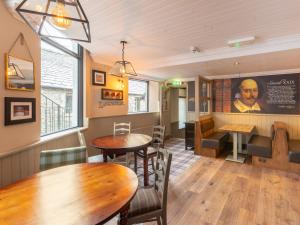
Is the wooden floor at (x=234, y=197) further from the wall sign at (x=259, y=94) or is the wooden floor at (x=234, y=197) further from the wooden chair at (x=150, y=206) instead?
the wall sign at (x=259, y=94)

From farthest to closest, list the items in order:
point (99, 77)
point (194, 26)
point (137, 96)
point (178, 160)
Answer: point (137, 96), point (178, 160), point (99, 77), point (194, 26)

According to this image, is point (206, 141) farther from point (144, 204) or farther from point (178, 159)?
point (144, 204)

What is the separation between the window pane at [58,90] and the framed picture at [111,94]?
0.67m

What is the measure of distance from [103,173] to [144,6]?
180 cm

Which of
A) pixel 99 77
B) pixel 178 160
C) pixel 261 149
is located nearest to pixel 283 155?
pixel 261 149

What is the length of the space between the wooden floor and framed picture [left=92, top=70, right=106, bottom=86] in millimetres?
2588

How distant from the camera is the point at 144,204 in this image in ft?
5.09

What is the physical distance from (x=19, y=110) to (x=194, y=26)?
239 cm

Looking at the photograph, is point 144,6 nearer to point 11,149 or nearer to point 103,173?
point 103,173

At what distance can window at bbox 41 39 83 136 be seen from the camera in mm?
2596

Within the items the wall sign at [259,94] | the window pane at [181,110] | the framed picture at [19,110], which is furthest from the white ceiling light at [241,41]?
the window pane at [181,110]

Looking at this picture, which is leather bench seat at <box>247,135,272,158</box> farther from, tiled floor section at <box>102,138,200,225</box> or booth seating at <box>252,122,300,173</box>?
tiled floor section at <box>102,138,200,225</box>

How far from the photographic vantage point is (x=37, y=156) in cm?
217

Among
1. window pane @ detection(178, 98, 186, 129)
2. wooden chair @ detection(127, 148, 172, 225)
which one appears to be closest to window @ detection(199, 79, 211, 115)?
window pane @ detection(178, 98, 186, 129)
